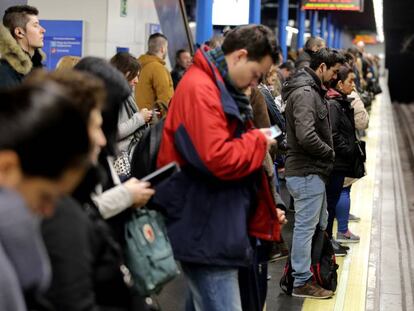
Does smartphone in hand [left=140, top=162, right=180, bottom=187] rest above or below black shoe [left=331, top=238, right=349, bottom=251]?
above

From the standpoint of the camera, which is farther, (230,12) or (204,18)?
(204,18)

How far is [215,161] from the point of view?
2.65 metres

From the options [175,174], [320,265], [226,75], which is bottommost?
[320,265]

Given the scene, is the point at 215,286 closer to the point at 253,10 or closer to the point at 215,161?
the point at 215,161

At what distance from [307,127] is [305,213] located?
57 centimetres

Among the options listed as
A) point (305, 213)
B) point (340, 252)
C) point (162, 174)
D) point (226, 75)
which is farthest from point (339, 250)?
point (162, 174)

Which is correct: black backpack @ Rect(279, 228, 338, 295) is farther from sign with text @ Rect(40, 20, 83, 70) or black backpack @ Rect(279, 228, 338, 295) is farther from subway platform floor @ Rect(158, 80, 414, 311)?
sign with text @ Rect(40, 20, 83, 70)

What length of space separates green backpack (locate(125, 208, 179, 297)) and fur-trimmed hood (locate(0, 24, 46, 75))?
5.82 feet

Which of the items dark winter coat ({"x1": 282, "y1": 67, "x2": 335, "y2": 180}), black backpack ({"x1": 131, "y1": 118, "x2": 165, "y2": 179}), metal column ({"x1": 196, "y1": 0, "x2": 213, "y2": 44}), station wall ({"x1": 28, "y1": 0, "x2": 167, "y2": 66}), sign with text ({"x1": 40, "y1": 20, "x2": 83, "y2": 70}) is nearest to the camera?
black backpack ({"x1": 131, "y1": 118, "x2": 165, "y2": 179})

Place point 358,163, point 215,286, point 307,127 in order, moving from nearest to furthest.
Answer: point 215,286 → point 307,127 → point 358,163

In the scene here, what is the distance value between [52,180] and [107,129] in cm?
105

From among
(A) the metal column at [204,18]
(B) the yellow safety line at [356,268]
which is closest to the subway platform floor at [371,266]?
(B) the yellow safety line at [356,268]

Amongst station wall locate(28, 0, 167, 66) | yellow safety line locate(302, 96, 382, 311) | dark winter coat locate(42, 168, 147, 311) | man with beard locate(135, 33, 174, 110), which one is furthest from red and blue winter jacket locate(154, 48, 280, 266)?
station wall locate(28, 0, 167, 66)

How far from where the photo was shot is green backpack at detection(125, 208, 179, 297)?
2500mm
